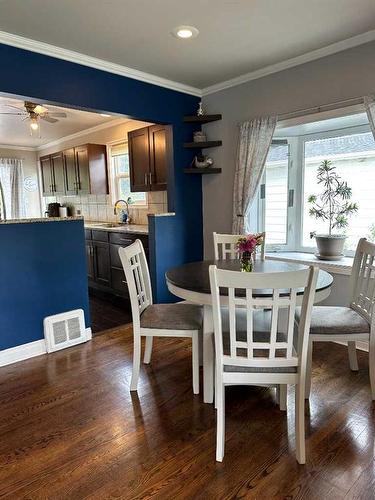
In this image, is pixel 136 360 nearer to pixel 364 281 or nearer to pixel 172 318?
pixel 172 318

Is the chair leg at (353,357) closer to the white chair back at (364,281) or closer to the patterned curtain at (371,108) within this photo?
the white chair back at (364,281)

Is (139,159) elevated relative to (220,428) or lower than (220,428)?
elevated

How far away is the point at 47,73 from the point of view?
107 inches

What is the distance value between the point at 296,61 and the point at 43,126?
4.00 meters

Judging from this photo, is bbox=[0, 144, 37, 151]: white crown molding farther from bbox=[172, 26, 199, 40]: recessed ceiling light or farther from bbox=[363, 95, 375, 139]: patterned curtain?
bbox=[363, 95, 375, 139]: patterned curtain

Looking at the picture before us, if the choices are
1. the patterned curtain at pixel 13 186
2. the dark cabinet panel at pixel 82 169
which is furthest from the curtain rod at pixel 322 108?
the patterned curtain at pixel 13 186

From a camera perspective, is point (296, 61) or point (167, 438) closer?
point (167, 438)

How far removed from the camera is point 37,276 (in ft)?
9.64

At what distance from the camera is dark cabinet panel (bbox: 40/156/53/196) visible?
6520 mm

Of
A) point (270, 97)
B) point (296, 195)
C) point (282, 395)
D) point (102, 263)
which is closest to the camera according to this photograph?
point (282, 395)

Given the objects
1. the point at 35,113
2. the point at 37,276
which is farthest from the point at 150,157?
the point at 37,276

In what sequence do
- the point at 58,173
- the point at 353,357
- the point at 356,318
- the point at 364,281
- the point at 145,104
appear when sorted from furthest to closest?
the point at 58,173 → the point at 145,104 → the point at 353,357 → the point at 364,281 → the point at 356,318

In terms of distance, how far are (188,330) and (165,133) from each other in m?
2.48

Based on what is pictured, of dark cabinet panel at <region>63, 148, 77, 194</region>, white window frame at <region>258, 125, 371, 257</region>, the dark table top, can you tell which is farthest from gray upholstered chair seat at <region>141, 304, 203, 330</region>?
dark cabinet panel at <region>63, 148, 77, 194</region>
